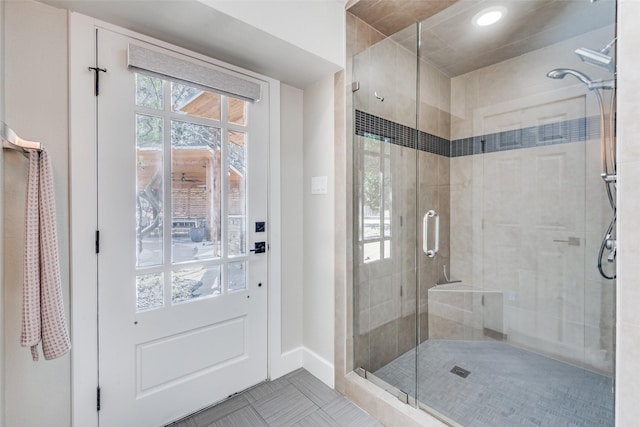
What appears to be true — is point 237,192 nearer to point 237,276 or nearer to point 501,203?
point 237,276

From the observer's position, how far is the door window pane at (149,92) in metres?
1.57

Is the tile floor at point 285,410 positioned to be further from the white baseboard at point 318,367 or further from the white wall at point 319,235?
the white wall at point 319,235

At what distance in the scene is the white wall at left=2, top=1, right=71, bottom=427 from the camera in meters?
1.26

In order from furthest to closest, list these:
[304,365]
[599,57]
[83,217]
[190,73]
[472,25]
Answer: [304,365], [472,25], [190,73], [599,57], [83,217]

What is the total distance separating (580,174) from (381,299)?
1.63 meters

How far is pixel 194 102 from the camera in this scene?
69.1 inches

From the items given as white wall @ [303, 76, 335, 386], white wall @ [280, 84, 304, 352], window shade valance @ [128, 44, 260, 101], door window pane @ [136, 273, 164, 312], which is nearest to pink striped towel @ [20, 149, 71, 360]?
door window pane @ [136, 273, 164, 312]

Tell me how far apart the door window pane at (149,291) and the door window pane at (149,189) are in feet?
0.26

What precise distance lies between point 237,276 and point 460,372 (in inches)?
67.6

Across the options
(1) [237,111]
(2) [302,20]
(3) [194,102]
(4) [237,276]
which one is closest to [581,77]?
(2) [302,20]

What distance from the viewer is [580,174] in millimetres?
2025

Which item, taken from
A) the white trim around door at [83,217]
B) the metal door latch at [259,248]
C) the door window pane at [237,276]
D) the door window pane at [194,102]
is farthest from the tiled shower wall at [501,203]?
the white trim around door at [83,217]

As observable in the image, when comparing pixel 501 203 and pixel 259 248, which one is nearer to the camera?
pixel 259 248

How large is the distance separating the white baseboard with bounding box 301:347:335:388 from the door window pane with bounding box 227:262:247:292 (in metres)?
0.76
